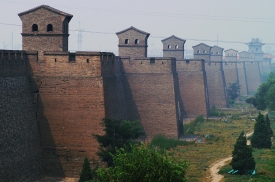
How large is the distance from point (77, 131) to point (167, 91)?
1184 cm

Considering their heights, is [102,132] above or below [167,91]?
below

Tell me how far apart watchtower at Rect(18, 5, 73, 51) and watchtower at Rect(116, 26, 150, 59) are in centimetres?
1086

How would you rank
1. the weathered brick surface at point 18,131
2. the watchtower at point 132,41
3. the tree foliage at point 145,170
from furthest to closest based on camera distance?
1. the watchtower at point 132,41
2. the weathered brick surface at point 18,131
3. the tree foliage at point 145,170

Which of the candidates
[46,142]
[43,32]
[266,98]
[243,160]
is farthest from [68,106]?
[266,98]

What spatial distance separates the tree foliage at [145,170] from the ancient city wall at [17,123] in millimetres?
6576

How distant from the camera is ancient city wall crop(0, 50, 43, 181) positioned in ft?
62.5

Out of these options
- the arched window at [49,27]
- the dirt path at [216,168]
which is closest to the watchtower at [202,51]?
the dirt path at [216,168]

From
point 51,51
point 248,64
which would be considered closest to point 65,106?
point 51,51

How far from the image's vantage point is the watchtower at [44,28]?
23.9 meters

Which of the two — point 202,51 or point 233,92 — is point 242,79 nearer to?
point 233,92

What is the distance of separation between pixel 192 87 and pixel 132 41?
1061cm

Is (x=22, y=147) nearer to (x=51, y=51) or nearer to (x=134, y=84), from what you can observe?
(x=51, y=51)

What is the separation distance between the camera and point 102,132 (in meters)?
22.0

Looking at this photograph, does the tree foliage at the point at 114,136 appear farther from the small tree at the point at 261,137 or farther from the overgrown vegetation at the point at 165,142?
the small tree at the point at 261,137
